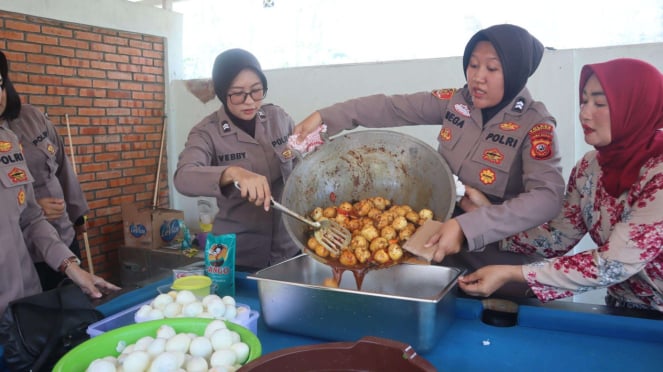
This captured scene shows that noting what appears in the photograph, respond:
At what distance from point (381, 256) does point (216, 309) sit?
0.53m

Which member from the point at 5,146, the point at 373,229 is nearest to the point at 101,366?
the point at 373,229

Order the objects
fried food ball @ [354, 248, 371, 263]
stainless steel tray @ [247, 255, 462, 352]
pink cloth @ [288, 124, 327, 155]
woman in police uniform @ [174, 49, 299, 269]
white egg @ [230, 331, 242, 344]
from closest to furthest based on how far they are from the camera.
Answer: white egg @ [230, 331, 242, 344] < stainless steel tray @ [247, 255, 462, 352] < fried food ball @ [354, 248, 371, 263] < pink cloth @ [288, 124, 327, 155] < woman in police uniform @ [174, 49, 299, 269]

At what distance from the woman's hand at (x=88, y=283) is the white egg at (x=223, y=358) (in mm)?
945

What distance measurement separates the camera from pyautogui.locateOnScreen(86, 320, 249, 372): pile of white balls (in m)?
0.96

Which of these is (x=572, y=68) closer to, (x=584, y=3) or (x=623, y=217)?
(x=584, y=3)

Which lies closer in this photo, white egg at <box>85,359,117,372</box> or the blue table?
white egg at <box>85,359,117,372</box>

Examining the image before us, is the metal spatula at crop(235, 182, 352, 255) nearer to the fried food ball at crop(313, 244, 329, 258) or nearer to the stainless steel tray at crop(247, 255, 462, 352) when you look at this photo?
the fried food ball at crop(313, 244, 329, 258)

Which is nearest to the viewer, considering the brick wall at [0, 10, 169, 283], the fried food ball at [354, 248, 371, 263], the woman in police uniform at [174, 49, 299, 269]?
the fried food ball at [354, 248, 371, 263]

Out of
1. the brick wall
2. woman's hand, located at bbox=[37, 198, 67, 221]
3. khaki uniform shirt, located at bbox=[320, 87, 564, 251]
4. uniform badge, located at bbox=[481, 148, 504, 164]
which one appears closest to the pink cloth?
khaki uniform shirt, located at bbox=[320, 87, 564, 251]

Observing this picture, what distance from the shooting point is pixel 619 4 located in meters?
3.03

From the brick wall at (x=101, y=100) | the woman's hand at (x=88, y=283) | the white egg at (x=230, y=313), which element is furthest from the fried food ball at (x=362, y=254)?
the brick wall at (x=101, y=100)

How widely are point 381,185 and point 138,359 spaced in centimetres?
111

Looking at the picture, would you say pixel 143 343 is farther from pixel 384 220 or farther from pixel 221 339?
pixel 384 220

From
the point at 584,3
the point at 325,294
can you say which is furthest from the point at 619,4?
the point at 325,294
